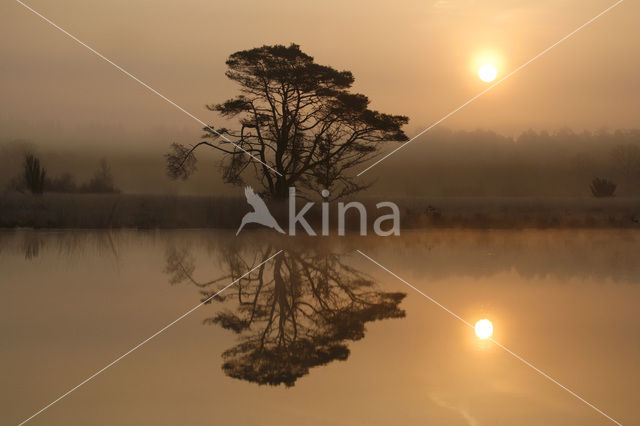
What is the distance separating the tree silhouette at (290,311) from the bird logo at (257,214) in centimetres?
745

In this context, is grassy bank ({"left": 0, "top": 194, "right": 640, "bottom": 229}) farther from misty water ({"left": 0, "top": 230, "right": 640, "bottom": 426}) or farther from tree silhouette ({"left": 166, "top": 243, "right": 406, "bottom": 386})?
tree silhouette ({"left": 166, "top": 243, "right": 406, "bottom": 386})

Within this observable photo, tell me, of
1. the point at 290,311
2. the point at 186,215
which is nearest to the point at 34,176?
the point at 186,215

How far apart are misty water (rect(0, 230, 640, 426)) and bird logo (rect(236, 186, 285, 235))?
7.41 m

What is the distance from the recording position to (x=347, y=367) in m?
4.56

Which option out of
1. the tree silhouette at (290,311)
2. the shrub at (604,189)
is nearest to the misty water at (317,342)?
the tree silhouette at (290,311)

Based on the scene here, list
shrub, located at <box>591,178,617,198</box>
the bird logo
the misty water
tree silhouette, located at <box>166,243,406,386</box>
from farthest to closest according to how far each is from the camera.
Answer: shrub, located at <box>591,178,617,198</box>
the bird logo
tree silhouette, located at <box>166,243,406,386</box>
the misty water

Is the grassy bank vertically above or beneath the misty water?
above

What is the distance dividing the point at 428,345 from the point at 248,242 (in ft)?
31.9

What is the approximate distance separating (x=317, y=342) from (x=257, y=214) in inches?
532

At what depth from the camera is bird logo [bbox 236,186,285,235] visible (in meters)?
18.4

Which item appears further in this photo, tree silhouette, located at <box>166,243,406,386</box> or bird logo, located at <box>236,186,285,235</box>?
bird logo, located at <box>236,186,285,235</box>

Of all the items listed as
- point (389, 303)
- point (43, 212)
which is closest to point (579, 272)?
point (389, 303)

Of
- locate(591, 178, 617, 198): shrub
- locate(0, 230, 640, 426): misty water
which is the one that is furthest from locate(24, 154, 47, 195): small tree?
locate(591, 178, 617, 198): shrub

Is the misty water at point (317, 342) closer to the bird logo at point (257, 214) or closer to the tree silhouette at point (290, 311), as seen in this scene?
the tree silhouette at point (290, 311)
